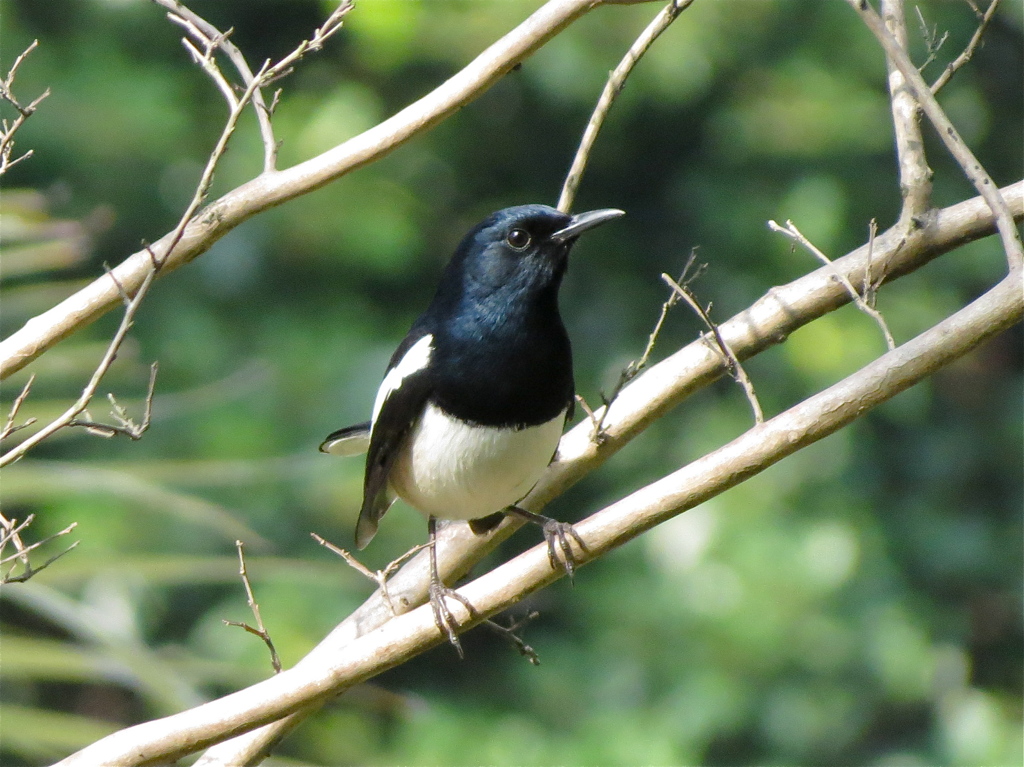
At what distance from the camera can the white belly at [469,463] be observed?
2629mm

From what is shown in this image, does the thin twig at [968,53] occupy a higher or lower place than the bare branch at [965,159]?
higher

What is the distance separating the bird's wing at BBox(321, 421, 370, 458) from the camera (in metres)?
3.14

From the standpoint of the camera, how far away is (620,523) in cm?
193

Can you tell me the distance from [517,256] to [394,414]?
45 centimetres

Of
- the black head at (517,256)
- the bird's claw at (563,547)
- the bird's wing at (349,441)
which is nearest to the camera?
the bird's claw at (563,547)

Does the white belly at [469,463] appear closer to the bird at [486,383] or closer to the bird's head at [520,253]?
the bird at [486,383]

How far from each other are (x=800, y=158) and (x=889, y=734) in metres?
2.95

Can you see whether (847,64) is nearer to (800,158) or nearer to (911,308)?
(800,158)

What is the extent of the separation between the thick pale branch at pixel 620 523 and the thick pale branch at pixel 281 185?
1.94 ft

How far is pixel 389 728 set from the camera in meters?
5.84

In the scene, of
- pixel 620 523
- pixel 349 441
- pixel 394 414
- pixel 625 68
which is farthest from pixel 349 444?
pixel 620 523

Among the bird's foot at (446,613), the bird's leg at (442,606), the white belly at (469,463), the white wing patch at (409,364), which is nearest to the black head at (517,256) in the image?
the white wing patch at (409,364)

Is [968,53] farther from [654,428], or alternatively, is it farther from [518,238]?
[654,428]

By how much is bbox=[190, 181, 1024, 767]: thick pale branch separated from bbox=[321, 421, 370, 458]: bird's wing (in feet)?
1.80
